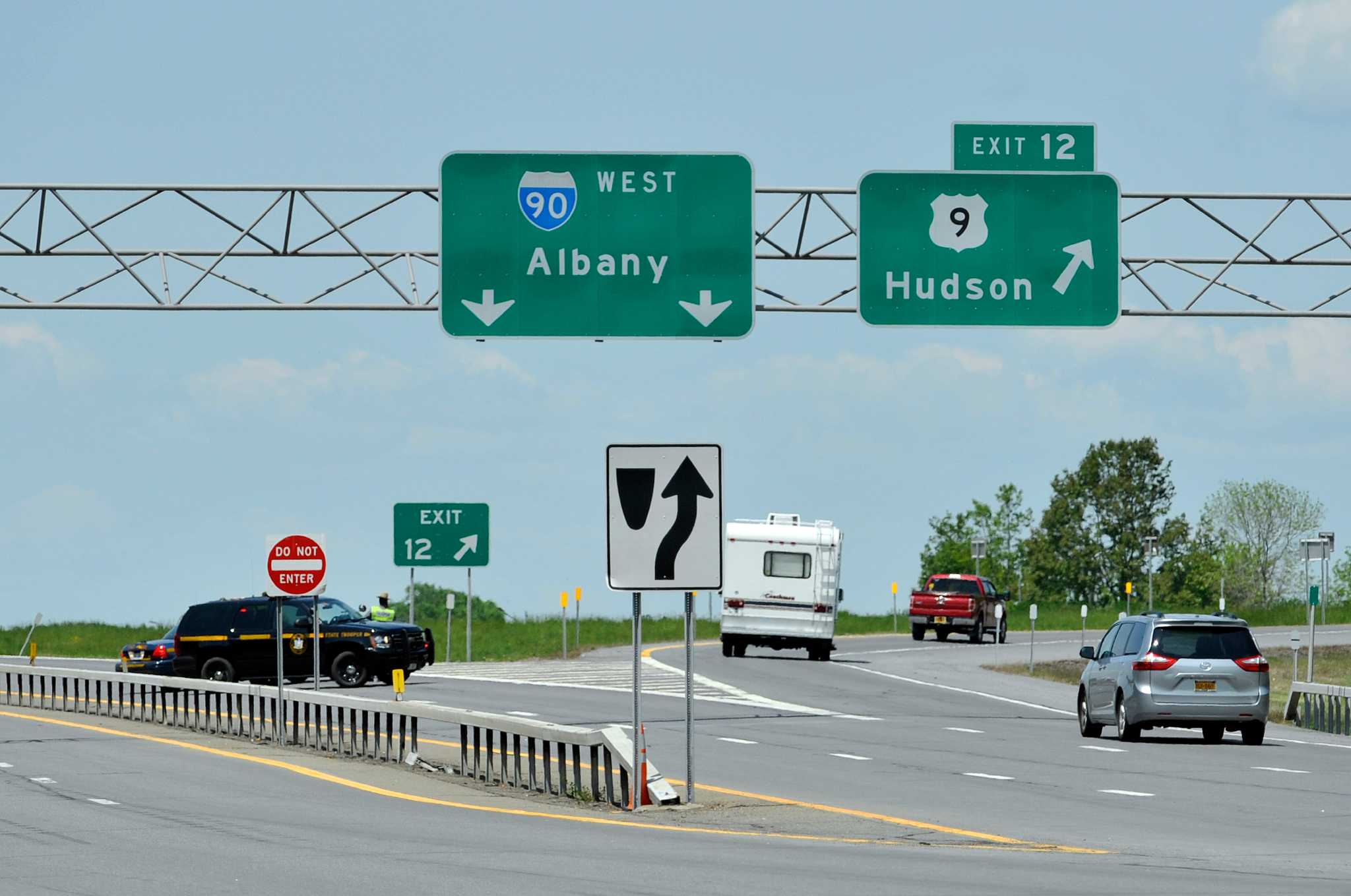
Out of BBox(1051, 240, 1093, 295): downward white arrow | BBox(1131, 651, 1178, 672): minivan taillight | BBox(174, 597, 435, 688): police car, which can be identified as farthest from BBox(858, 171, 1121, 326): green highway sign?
BBox(174, 597, 435, 688): police car

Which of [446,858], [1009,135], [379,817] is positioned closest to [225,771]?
[379,817]

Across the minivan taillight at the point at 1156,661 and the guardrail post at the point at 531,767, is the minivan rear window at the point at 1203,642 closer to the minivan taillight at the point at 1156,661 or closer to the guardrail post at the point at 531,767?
the minivan taillight at the point at 1156,661

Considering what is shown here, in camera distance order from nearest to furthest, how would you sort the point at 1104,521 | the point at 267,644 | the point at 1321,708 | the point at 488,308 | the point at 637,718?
the point at 637,718 < the point at 488,308 < the point at 1321,708 < the point at 267,644 < the point at 1104,521

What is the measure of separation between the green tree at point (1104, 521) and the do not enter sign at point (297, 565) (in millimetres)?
113127

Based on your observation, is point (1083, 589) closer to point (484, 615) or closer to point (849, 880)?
point (484, 615)

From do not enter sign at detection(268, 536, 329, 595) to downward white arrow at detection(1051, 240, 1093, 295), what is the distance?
10.0 meters

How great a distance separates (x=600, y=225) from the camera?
82.0ft

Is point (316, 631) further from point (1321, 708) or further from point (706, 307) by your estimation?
point (1321, 708)

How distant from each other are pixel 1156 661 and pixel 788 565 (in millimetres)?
21238

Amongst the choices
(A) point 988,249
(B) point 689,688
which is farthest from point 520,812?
(A) point 988,249

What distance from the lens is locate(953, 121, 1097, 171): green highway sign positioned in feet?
87.9

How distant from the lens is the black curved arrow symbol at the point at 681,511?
15977 mm

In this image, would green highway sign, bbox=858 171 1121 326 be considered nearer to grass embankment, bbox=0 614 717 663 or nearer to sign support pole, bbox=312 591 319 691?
sign support pole, bbox=312 591 319 691

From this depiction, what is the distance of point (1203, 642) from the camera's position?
25.6 metres
